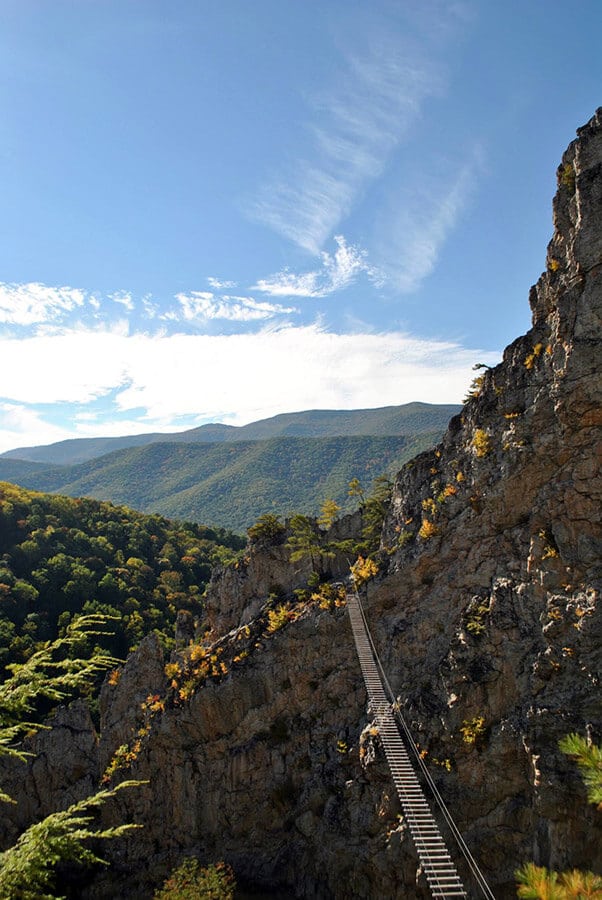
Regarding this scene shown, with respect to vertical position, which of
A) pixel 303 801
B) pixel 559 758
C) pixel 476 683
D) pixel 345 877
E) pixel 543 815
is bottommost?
pixel 345 877

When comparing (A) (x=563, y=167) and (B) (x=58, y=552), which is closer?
(A) (x=563, y=167)

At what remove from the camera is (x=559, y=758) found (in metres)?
20.0

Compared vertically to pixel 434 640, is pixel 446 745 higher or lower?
lower

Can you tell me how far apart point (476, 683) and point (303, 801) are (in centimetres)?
1303

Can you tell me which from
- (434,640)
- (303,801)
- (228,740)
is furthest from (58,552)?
(434,640)

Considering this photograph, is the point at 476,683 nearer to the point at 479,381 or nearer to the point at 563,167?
the point at 479,381

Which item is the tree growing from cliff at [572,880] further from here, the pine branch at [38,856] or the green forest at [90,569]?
the green forest at [90,569]

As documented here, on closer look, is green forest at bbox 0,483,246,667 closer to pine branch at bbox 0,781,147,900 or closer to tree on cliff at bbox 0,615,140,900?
tree on cliff at bbox 0,615,140,900

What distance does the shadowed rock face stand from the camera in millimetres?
21078

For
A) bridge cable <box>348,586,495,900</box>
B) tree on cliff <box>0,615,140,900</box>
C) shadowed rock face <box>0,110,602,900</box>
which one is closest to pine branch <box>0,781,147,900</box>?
tree on cliff <box>0,615,140,900</box>

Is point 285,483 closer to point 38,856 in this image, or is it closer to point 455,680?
point 455,680

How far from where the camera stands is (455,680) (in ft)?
80.1

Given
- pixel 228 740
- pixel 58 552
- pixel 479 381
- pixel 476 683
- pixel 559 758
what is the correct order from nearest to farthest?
pixel 559 758
pixel 476 683
pixel 479 381
pixel 228 740
pixel 58 552

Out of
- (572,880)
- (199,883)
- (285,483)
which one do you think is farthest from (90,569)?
(285,483)
